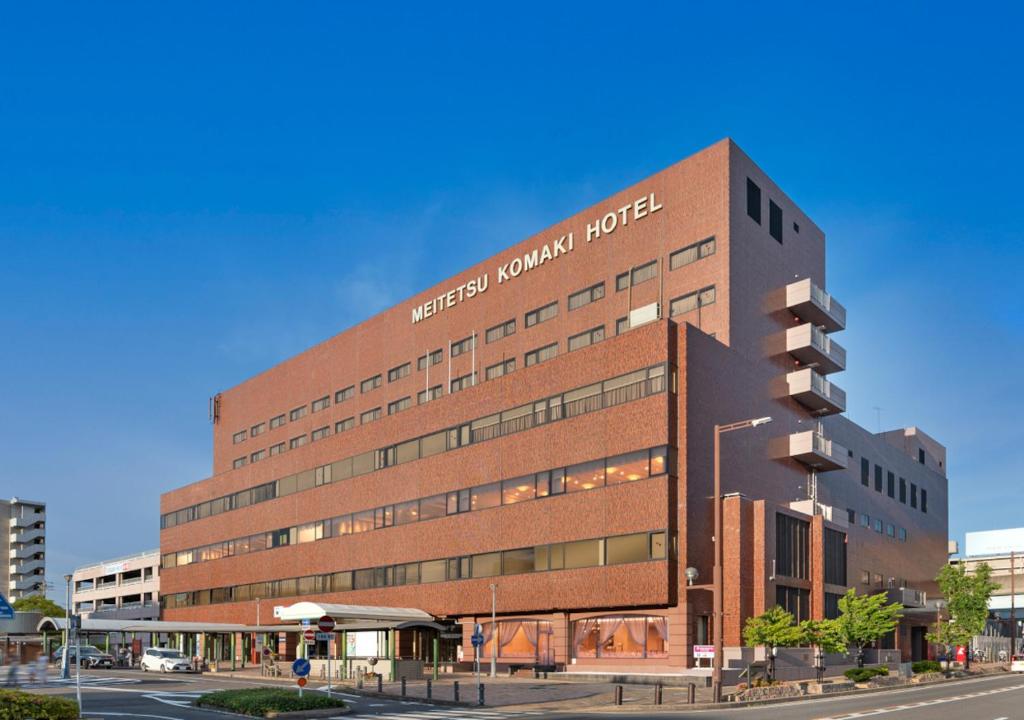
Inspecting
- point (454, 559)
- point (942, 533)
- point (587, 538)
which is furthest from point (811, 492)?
point (942, 533)

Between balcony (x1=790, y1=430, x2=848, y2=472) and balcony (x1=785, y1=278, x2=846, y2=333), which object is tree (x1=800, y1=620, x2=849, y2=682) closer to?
balcony (x1=790, y1=430, x2=848, y2=472)

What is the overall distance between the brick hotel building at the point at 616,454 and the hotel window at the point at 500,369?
0.69 ft

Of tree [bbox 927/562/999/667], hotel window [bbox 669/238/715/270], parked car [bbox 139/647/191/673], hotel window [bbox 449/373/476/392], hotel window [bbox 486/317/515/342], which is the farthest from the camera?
hotel window [bbox 449/373/476/392]

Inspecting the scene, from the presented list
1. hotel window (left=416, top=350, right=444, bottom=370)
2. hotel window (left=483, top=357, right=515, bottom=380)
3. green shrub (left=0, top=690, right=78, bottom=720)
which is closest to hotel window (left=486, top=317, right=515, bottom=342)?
hotel window (left=483, top=357, right=515, bottom=380)

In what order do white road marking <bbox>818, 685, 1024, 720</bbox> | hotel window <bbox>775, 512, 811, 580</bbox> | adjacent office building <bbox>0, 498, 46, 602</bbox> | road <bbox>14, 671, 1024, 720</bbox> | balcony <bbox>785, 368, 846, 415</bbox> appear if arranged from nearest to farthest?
white road marking <bbox>818, 685, 1024, 720</bbox> → road <bbox>14, 671, 1024, 720</bbox> → hotel window <bbox>775, 512, 811, 580</bbox> → balcony <bbox>785, 368, 846, 415</bbox> → adjacent office building <bbox>0, 498, 46, 602</bbox>

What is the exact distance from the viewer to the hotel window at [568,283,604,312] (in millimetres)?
73588

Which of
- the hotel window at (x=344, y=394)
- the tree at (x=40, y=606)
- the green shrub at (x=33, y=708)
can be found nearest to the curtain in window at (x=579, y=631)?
the green shrub at (x=33, y=708)

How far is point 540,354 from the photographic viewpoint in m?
77.9

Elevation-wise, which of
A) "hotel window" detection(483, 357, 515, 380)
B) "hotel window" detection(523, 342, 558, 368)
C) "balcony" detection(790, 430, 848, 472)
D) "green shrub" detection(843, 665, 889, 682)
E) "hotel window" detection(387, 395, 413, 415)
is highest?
"hotel window" detection(523, 342, 558, 368)

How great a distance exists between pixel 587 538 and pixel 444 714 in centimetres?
2557

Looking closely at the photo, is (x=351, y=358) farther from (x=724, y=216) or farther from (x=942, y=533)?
(x=942, y=533)

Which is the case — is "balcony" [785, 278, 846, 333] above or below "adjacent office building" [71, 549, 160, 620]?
above

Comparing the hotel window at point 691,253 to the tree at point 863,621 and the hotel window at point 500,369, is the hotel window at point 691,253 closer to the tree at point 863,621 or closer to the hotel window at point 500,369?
the hotel window at point 500,369

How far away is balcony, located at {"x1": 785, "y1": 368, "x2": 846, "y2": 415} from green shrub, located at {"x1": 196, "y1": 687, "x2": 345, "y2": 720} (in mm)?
41347
